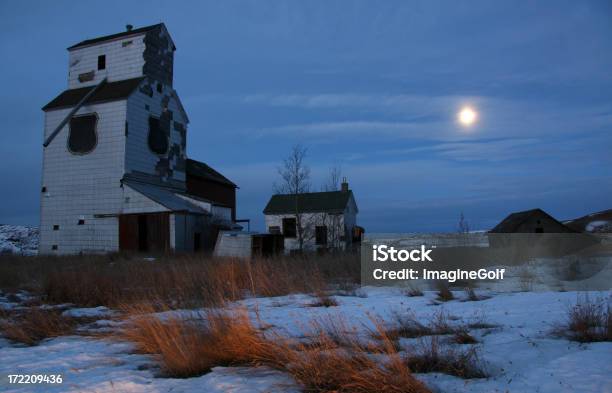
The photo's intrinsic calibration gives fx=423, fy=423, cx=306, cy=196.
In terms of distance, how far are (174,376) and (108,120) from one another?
23.7 m

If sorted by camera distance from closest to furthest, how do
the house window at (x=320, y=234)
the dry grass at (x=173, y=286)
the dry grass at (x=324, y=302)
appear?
the dry grass at (x=324, y=302)
the dry grass at (x=173, y=286)
the house window at (x=320, y=234)

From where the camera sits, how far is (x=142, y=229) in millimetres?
23406

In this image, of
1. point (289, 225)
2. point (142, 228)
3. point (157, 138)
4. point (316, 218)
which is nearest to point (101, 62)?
point (157, 138)

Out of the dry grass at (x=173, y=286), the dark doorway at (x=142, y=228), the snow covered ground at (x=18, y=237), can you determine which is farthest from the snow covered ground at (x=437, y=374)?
the snow covered ground at (x=18, y=237)

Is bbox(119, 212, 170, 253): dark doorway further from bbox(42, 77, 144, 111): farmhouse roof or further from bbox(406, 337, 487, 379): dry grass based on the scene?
bbox(406, 337, 487, 379): dry grass

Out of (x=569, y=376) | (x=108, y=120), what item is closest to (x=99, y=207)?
(x=108, y=120)

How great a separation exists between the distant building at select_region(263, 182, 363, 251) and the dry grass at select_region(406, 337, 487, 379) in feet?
96.0

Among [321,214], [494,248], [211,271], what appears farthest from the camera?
[321,214]

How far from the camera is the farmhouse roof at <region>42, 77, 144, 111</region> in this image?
24352mm

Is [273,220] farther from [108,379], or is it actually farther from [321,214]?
[108,379]

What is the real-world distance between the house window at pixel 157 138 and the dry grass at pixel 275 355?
74.4 ft

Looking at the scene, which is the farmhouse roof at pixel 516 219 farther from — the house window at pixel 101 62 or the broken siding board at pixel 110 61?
the house window at pixel 101 62

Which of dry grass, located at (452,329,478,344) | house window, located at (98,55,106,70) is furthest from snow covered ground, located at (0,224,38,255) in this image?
dry grass, located at (452,329,478,344)

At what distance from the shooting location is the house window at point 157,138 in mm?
25938
